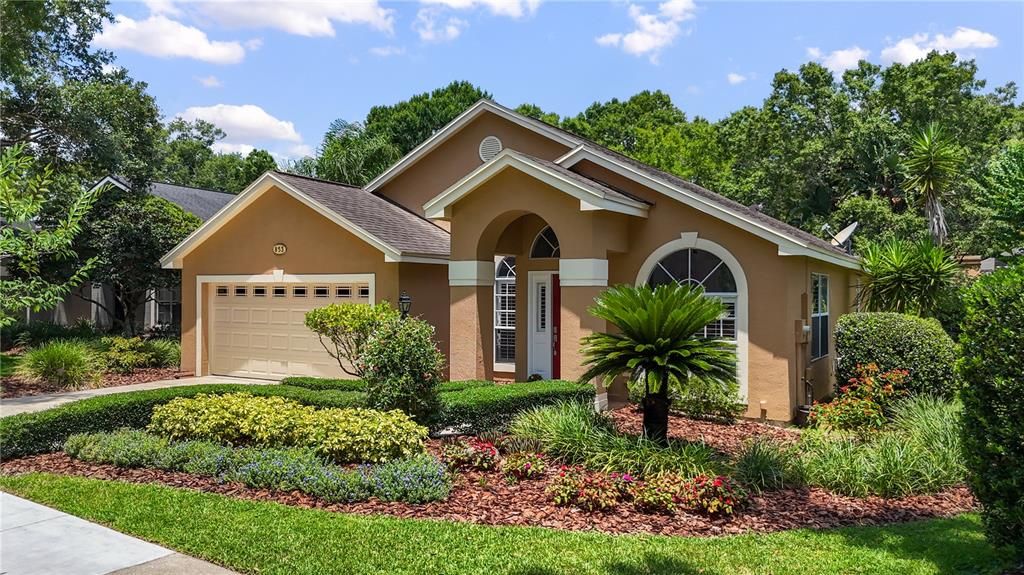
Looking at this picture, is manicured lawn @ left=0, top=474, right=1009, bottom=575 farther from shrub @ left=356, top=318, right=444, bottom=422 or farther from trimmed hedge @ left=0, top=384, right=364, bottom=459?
trimmed hedge @ left=0, top=384, right=364, bottom=459

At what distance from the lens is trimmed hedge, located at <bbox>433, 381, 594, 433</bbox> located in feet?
33.6

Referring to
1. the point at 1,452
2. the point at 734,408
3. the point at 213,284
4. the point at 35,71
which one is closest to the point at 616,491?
the point at 734,408

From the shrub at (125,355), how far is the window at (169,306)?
225 inches

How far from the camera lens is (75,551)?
594 centimetres

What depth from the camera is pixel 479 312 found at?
13.5 metres

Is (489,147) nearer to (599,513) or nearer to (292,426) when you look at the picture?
(292,426)

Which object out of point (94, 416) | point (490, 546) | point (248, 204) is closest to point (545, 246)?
point (248, 204)

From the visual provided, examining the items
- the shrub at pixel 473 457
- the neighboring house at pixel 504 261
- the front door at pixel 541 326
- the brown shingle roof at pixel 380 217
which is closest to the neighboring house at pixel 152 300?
the neighboring house at pixel 504 261

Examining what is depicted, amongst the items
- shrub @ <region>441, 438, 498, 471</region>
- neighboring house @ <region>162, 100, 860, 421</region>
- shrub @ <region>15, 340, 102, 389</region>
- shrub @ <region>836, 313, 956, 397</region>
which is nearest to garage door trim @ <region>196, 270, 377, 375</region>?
neighboring house @ <region>162, 100, 860, 421</region>

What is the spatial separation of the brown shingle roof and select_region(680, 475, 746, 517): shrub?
9003 mm

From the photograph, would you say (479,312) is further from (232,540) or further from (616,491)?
(232,540)

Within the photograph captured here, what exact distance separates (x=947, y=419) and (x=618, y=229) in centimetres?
620

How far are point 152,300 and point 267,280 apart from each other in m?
9.44

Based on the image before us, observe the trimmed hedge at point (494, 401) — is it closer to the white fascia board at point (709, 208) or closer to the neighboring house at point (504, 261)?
the neighboring house at point (504, 261)
